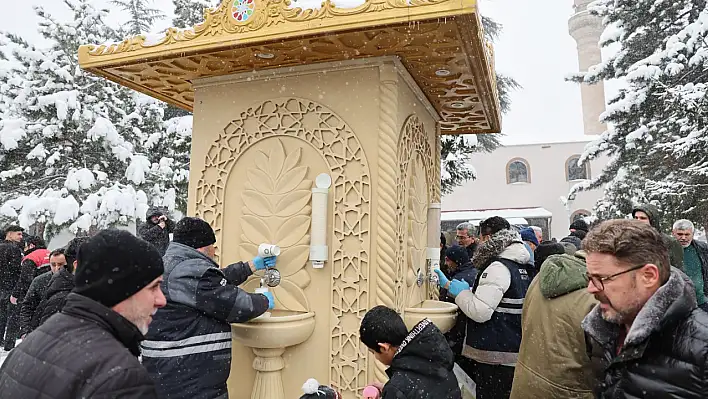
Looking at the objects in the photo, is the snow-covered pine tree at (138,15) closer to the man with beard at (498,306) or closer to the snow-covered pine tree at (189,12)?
the snow-covered pine tree at (189,12)

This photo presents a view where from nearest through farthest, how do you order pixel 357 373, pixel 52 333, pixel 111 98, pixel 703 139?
pixel 52 333
pixel 357 373
pixel 703 139
pixel 111 98

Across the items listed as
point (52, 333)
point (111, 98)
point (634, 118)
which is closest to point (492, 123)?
point (52, 333)

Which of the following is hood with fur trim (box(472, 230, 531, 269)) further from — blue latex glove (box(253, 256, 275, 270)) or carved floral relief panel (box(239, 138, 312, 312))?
blue latex glove (box(253, 256, 275, 270))

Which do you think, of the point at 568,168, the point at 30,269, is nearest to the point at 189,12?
the point at 30,269

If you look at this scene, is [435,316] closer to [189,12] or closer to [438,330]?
[438,330]

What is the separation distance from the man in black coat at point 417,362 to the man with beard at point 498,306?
1.32 m

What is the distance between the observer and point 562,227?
25.6 metres

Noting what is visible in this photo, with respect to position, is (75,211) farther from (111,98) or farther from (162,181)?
(111,98)

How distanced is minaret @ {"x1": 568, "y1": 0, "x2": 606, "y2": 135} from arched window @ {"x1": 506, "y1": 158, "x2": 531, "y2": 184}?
5944 millimetres

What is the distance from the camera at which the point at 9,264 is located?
24.2 feet

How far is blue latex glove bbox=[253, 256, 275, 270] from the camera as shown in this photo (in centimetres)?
423

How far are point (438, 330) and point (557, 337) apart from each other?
0.62 meters

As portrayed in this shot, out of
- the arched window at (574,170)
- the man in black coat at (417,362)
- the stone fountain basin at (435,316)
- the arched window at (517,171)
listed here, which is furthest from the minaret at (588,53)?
the man in black coat at (417,362)

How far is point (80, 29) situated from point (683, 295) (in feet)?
54.6
